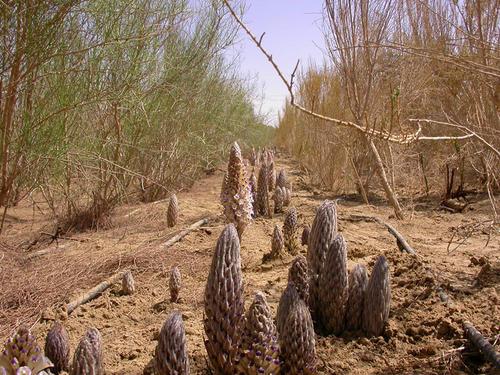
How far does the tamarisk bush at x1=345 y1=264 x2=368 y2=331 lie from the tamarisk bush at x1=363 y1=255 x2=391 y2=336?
0.10 feet

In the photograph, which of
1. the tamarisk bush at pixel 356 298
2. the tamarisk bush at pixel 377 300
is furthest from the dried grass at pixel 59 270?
the tamarisk bush at pixel 377 300

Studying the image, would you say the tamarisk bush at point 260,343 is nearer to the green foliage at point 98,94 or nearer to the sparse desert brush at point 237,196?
the sparse desert brush at point 237,196

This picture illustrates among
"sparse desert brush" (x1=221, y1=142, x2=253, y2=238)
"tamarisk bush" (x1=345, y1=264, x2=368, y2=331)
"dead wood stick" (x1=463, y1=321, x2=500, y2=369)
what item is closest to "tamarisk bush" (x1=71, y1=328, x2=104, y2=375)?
"tamarisk bush" (x1=345, y1=264, x2=368, y2=331)

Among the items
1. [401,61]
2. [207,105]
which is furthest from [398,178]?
[207,105]

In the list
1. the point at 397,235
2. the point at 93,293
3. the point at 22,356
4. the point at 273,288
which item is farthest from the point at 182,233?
the point at 22,356

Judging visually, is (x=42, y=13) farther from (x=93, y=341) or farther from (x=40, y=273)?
(x=93, y=341)

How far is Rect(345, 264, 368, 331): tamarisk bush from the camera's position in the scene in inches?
107

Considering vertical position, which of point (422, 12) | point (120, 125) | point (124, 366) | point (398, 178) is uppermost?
point (422, 12)

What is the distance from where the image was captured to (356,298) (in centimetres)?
271

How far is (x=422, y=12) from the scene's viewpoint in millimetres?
8000

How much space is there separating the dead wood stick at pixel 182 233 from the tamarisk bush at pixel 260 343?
8.90 ft

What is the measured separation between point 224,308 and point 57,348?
871 mm

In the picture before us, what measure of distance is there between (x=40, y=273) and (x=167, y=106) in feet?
12.3

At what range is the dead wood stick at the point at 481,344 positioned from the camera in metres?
2.29
